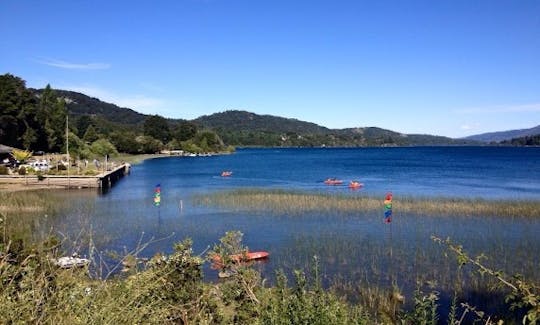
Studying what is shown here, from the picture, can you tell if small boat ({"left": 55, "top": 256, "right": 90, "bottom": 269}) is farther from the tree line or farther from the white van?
the tree line

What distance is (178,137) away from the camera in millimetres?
170750

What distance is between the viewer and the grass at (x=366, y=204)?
3102 cm

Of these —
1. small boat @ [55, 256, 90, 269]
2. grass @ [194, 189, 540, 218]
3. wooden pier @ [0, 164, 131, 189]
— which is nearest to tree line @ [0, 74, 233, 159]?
wooden pier @ [0, 164, 131, 189]

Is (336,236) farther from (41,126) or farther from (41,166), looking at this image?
(41,126)

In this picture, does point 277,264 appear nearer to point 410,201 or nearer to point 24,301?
point 24,301

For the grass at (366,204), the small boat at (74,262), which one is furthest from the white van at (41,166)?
the small boat at (74,262)

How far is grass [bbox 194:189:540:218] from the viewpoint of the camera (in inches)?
1221

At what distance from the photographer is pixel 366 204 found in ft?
112

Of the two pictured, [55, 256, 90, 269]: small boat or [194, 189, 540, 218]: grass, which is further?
[194, 189, 540, 218]: grass

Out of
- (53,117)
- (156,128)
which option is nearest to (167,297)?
(53,117)

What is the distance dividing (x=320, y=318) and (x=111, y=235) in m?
20.4

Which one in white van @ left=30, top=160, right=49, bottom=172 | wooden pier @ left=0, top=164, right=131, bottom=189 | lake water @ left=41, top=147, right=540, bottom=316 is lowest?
lake water @ left=41, top=147, right=540, bottom=316

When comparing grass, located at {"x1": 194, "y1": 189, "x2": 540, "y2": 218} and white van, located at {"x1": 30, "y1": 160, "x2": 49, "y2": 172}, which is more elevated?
white van, located at {"x1": 30, "y1": 160, "x2": 49, "y2": 172}

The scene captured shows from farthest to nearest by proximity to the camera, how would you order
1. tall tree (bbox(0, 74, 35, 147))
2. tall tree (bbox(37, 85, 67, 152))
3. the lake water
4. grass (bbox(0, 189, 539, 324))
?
tall tree (bbox(37, 85, 67, 152)) → tall tree (bbox(0, 74, 35, 147)) → the lake water → grass (bbox(0, 189, 539, 324))
